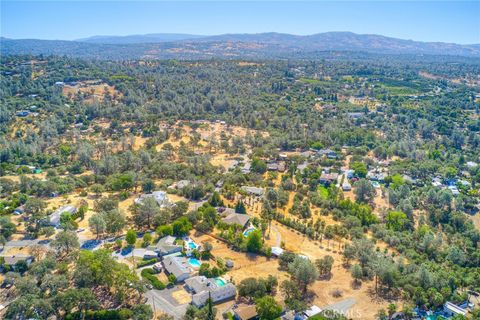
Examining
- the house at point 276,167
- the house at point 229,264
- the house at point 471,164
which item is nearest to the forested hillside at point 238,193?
the house at point 276,167

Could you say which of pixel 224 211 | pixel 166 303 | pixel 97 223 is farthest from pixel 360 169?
pixel 97 223

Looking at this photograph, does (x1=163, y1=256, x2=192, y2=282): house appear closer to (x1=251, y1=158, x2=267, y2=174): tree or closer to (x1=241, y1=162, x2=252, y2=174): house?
(x1=241, y1=162, x2=252, y2=174): house

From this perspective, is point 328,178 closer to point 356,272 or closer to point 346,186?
point 346,186

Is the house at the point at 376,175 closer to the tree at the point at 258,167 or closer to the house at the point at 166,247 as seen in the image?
the tree at the point at 258,167

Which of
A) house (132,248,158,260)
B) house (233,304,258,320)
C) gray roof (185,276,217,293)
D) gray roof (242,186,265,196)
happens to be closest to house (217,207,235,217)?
gray roof (242,186,265,196)

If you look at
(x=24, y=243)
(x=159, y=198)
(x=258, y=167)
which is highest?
(x=258, y=167)

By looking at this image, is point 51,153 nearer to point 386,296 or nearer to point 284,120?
point 284,120
